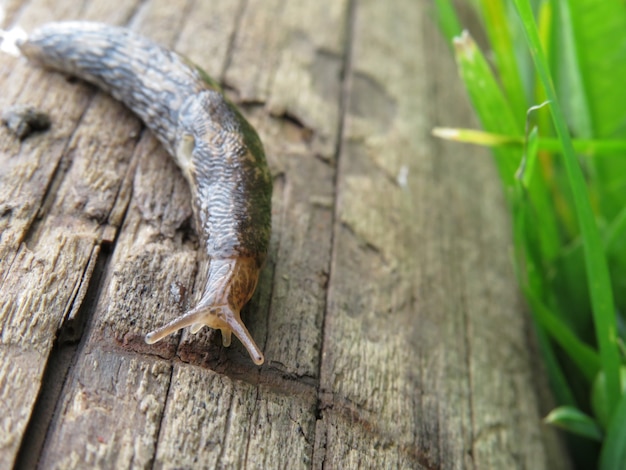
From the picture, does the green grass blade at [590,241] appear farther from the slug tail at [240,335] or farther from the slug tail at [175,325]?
the slug tail at [175,325]

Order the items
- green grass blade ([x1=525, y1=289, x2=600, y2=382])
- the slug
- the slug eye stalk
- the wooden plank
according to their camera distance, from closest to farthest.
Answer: the slug eye stalk < the slug < the wooden plank < green grass blade ([x1=525, y1=289, x2=600, y2=382])

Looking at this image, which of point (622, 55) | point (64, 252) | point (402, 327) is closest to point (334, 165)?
point (402, 327)

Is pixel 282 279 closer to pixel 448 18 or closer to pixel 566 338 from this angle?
pixel 566 338

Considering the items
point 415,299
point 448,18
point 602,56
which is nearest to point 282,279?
point 415,299

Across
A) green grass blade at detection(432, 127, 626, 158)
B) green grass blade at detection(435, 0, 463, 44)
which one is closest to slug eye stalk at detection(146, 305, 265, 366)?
green grass blade at detection(432, 127, 626, 158)

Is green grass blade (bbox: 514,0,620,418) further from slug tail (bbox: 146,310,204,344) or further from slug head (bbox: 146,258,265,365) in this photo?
slug tail (bbox: 146,310,204,344)

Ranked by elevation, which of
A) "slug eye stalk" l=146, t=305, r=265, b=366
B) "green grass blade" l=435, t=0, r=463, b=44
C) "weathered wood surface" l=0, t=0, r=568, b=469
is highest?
→ "green grass blade" l=435, t=0, r=463, b=44

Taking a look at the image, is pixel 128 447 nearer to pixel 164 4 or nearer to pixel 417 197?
pixel 417 197
